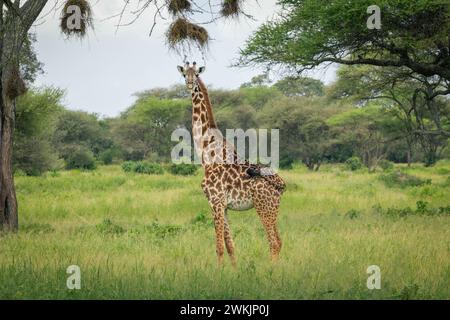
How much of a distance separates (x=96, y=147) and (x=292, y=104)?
1559 cm

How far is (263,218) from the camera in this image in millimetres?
7117

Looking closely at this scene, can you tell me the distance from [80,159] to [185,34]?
3254 cm

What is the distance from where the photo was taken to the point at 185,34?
273 inches

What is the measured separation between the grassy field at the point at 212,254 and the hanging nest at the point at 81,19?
313cm

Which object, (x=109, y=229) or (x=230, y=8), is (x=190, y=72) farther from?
(x=109, y=229)

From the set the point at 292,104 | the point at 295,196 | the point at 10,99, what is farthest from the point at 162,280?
the point at 292,104

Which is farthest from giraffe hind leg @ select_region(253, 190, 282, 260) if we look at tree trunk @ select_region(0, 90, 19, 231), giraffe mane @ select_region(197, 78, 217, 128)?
tree trunk @ select_region(0, 90, 19, 231)

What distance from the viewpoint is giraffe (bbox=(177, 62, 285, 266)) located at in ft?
23.1

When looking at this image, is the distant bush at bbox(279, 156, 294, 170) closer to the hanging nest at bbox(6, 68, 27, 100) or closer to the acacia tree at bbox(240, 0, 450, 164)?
the acacia tree at bbox(240, 0, 450, 164)

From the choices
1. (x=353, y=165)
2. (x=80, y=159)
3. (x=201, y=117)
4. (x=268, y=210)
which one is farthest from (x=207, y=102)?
(x=80, y=159)

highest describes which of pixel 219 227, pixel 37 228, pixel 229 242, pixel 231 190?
pixel 231 190

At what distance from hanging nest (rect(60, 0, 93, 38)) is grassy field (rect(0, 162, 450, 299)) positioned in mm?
3127
